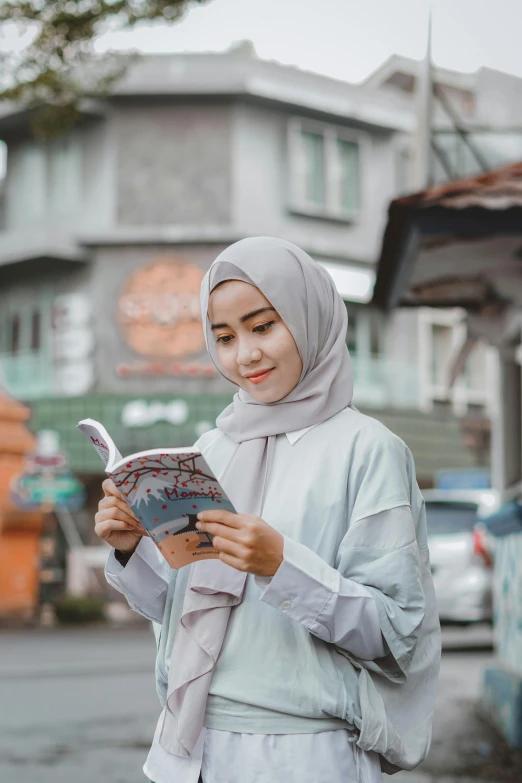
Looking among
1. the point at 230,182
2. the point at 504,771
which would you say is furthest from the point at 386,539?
the point at 230,182

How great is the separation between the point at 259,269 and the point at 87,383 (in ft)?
77.7

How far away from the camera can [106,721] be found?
8328mm

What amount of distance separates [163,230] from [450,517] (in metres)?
12.7

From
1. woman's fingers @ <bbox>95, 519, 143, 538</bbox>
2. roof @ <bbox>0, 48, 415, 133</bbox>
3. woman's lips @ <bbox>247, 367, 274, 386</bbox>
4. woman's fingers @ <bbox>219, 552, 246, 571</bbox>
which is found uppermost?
roof @ <bbox>0, 48, 415, 133</bbox>

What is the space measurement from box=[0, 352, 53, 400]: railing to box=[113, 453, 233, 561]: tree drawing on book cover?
2375 centimetres

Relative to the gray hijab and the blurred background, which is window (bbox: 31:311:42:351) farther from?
the gray hijab

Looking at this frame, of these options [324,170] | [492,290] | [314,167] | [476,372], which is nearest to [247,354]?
[492,290]

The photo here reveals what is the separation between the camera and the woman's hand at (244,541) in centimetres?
198

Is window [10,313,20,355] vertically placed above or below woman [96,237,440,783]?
above

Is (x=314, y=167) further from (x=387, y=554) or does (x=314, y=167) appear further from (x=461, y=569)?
(x=387, y=554)

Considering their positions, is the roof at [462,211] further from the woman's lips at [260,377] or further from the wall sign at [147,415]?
the wall sign at [147,415]

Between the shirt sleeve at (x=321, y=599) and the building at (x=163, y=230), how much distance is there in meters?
22.5

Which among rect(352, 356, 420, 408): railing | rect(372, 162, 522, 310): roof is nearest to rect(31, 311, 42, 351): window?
rect(352, 356, 420, 408): railing

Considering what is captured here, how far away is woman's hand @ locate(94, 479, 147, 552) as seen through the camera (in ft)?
7.30
